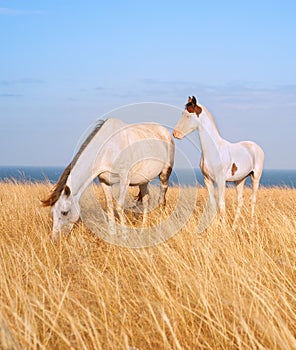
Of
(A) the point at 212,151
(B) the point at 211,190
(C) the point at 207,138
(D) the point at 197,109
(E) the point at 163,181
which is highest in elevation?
(D) the point at 197,109

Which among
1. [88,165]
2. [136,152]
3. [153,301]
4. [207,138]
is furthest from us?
[136,152]

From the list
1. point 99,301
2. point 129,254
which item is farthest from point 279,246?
point 99,301

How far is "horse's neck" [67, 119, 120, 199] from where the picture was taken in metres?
6.87

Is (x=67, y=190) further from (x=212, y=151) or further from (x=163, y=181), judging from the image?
(x=163, y=181)

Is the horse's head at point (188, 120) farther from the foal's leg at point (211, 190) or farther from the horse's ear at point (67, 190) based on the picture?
the horse's ear at point (67, 190)

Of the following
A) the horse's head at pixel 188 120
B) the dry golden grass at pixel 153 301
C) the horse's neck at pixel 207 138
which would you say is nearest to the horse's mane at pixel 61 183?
the dry golden grass at pixel 153 301

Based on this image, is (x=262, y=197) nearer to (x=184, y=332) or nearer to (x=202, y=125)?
(x=202, y=125)

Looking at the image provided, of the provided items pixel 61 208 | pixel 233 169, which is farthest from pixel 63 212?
pixel 233 169

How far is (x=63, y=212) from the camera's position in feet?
22.0

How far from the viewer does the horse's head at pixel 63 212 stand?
6.66m

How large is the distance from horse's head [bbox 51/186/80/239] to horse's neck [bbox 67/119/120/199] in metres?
0.12

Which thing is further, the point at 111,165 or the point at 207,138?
the point at 207,138

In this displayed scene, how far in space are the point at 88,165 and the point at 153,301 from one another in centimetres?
360

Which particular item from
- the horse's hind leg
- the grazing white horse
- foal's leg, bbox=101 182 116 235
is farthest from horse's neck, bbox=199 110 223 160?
foal's leg, bbox=101 182 116 235
